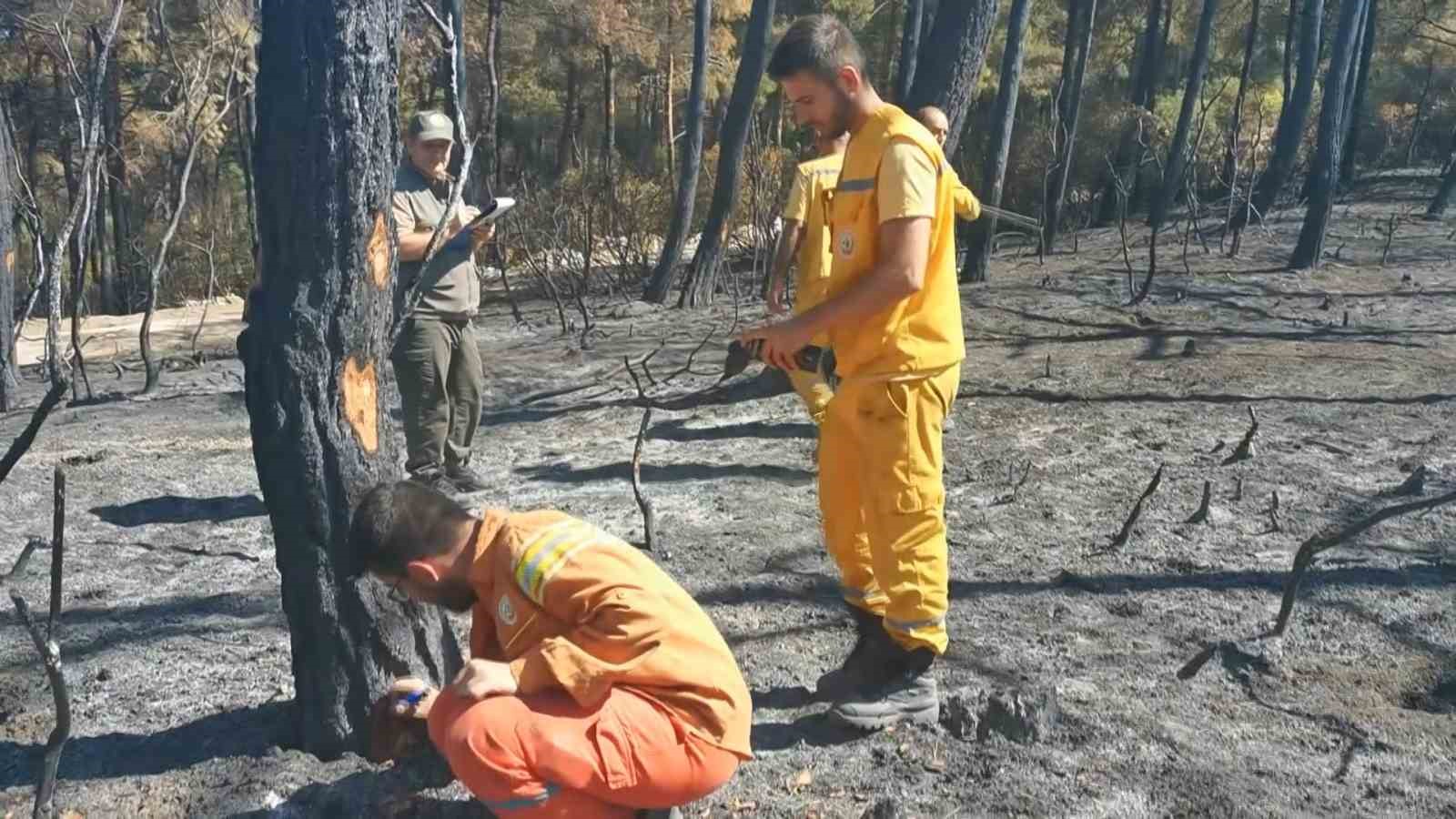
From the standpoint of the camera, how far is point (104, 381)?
9.91m

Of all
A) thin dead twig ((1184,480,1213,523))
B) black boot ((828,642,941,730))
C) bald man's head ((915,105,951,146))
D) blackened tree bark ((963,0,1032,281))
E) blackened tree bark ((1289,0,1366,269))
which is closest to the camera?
black boot ((828,642,941,730))

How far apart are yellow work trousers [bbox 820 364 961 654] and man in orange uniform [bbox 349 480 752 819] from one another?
0.59m

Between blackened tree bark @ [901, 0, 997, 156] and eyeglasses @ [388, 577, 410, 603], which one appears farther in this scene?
blackened tree bark @ [901, 0, 997, 156]

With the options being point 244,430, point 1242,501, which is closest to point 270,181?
point 1242,501

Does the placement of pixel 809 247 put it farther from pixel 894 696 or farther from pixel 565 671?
pixel 565 671

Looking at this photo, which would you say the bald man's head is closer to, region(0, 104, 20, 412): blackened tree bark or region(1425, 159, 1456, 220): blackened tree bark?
region(0, 104, 20, 412): blackened tree bark

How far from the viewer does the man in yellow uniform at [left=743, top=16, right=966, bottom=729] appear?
107 inches

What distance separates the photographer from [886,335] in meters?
2.76

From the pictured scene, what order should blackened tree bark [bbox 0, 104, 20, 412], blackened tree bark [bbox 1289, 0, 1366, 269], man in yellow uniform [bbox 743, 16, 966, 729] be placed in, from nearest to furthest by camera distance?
man in yellow uniform [bbox 743, 16, 966, 729] → blackened tree bark [bbox 0, 104, 20, 412] → blackened tree bark [bbox 1289, 0, 1366, 269]

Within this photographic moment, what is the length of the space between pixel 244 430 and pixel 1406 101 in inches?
1199

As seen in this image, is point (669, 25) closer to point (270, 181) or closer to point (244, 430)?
point (244, 430)

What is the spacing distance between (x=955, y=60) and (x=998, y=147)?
16.1 ft

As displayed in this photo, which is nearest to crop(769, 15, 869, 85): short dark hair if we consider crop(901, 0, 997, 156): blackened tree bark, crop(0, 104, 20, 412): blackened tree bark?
crop(901, 0, 997, 156): blackened tree bark

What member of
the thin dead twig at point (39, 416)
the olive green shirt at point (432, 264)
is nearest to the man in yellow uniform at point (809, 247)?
the olive green shirt at point (432, 264)
